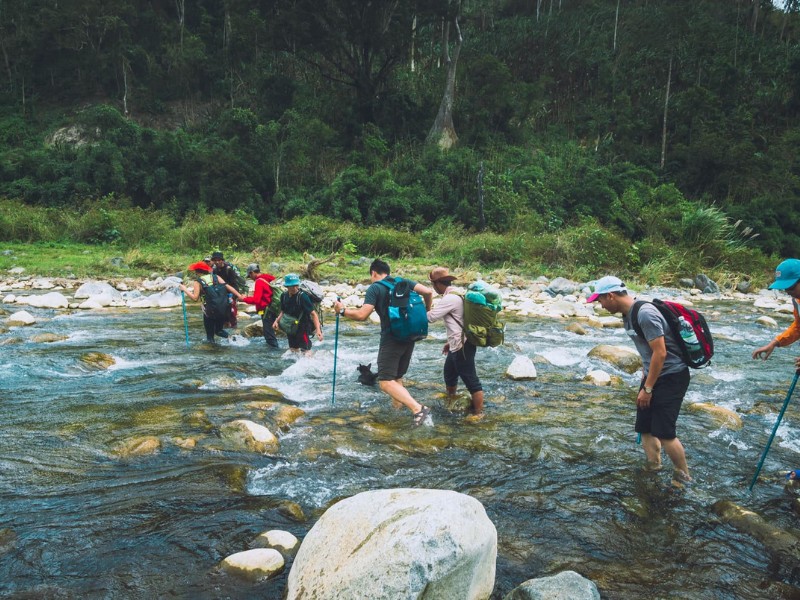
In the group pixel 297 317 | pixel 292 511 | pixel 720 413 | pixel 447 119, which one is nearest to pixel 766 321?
pixel 720 413

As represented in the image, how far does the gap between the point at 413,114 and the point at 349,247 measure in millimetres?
16012

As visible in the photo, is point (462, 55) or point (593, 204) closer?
point (593, 204)

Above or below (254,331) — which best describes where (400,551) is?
above

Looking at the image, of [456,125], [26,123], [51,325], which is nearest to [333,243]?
[51,325]

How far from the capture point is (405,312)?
5688 mm

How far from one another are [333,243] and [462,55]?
23531mm

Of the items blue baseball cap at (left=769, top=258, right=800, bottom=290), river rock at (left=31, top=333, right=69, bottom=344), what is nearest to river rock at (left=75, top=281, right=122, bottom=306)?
river rock at (left=31, top=333, right=69, bottom=344)

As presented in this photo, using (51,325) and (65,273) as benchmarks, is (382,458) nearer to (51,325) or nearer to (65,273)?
(51,325)

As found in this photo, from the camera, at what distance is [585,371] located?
8.27m

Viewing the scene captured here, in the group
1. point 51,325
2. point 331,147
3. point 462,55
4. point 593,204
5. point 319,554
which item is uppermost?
point 462,55

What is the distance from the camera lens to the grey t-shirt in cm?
408

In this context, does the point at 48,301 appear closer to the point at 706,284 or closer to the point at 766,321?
the point at 766,321

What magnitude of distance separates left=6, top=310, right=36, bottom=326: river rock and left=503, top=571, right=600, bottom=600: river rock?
11193mm

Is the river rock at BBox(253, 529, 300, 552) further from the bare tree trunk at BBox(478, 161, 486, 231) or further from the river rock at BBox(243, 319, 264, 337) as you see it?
the bare tree trunk at BBox(478, 161, 486, 231)
